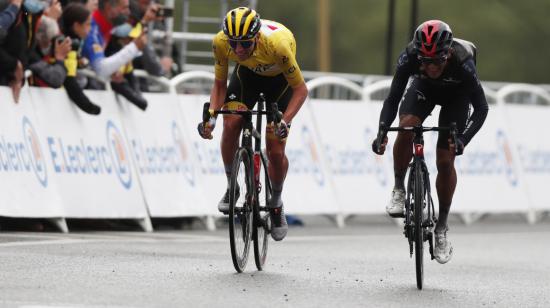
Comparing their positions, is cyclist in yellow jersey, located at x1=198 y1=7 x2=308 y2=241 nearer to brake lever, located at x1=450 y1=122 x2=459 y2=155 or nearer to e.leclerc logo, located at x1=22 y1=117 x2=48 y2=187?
brake lever, located at x1=450 y1=122 x2=459 y2=155

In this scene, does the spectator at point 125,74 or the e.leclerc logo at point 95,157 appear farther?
the spectator at point 125,74

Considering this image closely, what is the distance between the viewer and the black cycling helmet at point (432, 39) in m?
11.3

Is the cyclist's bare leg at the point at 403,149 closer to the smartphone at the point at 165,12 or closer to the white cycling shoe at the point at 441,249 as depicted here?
the white cycling shoe at the point at 441,249

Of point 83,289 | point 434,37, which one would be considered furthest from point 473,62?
point 83,289

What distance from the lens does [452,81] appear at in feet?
38.9

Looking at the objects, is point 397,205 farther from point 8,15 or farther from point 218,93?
point 8,15

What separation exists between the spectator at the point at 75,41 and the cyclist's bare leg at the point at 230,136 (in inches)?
169

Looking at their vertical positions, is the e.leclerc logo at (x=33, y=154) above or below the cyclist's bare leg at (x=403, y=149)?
below

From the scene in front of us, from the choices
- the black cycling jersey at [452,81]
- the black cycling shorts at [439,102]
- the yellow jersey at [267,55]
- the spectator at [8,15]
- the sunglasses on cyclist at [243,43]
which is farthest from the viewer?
the spectator at [8,15]

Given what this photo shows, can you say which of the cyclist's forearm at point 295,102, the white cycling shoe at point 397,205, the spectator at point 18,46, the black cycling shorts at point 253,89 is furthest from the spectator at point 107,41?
the white cycling shoe at point 397,205

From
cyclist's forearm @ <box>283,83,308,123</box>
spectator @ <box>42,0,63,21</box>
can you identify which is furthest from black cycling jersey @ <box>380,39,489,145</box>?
spectator @ <box>42,0,63,21</box>

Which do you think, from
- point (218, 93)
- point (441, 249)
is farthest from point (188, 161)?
point (441, 249)

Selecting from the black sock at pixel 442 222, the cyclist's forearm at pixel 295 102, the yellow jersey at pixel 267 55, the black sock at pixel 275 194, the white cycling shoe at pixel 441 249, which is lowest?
the white cycling shoe at pixel 441 249

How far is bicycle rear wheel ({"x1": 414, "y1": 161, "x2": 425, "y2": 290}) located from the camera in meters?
11.1
